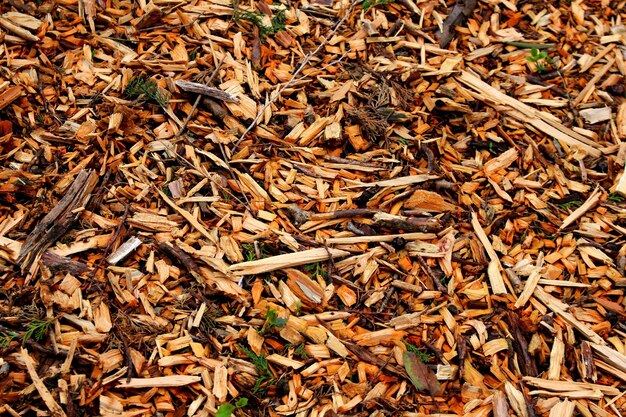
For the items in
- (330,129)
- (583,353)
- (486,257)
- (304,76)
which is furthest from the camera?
(304,76)

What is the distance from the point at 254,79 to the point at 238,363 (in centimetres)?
153

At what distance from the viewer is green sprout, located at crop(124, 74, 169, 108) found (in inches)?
120

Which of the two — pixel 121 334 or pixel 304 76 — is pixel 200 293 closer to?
pixel 121 334

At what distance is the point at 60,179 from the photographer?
2818 millimetres

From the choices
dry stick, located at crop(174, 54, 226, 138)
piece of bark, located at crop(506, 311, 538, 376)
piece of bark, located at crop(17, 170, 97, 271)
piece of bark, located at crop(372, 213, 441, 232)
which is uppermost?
dry stick, located at crop(174, 54, 226, 138)

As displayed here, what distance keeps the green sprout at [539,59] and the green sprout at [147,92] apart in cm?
219

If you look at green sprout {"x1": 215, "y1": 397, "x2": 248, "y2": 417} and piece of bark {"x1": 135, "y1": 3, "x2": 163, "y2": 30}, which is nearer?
green sprout {"x1": 215, "y1": 397, "x2": 248, "y2": 417}

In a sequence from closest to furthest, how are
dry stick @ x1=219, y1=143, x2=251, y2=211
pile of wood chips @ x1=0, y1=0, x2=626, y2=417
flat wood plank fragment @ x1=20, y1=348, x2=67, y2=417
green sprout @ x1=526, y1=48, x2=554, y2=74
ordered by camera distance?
flat wood plank fragment @ x1=20, y1=348, x2=67, y2=417
pile of wood chips @ x1=0, y1=0, x2=626, y2=417
dry stick @ x1=219, y1=143, x2=251, y2=211
green sprout @ x1=526, y1=48, x2=554, y2=74

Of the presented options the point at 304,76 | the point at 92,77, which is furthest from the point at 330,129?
the point at 92,77

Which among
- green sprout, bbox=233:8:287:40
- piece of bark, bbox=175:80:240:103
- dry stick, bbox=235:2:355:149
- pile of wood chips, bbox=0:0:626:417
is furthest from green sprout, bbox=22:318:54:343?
green sprout, bbox=233:8:287:40

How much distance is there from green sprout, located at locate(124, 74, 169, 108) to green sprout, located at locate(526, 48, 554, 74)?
2.19 m

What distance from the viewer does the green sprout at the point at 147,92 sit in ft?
10.0

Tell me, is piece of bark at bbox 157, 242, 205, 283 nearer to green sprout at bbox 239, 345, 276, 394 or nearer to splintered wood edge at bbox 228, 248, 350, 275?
splintered wood edge at bbox 228, 248, 350, 275

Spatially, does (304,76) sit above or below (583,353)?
above
